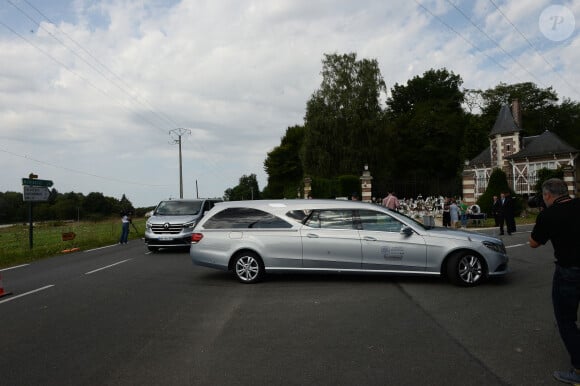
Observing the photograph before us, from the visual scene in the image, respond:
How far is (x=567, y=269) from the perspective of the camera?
4.21 meters

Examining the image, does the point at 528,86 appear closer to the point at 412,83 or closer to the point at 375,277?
the point at 412,83

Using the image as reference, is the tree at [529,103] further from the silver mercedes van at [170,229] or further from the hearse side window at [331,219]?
the hearse side window at [331,219]

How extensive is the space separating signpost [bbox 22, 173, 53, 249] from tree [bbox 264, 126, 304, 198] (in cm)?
5663

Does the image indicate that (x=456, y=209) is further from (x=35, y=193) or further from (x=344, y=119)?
(x=344, y=119)

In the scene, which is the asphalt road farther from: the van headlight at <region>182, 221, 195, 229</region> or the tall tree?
the tall tree

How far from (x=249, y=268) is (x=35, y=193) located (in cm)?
1567

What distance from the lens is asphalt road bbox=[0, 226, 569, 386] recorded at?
4434 millimetres

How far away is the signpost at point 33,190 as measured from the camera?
2067cm

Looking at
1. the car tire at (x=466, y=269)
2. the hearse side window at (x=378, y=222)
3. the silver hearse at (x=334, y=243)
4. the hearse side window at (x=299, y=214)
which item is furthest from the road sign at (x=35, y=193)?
the car tire at (x=466, y=269)

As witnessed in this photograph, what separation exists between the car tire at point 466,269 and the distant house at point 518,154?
3011 centimetres

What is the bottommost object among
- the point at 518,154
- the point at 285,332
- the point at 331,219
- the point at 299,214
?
the point at 285,332

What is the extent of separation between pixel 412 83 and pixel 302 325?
192ft

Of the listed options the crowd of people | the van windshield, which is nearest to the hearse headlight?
the crowd of people

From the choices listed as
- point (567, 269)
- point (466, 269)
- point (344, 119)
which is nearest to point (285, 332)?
point (567, 269)
